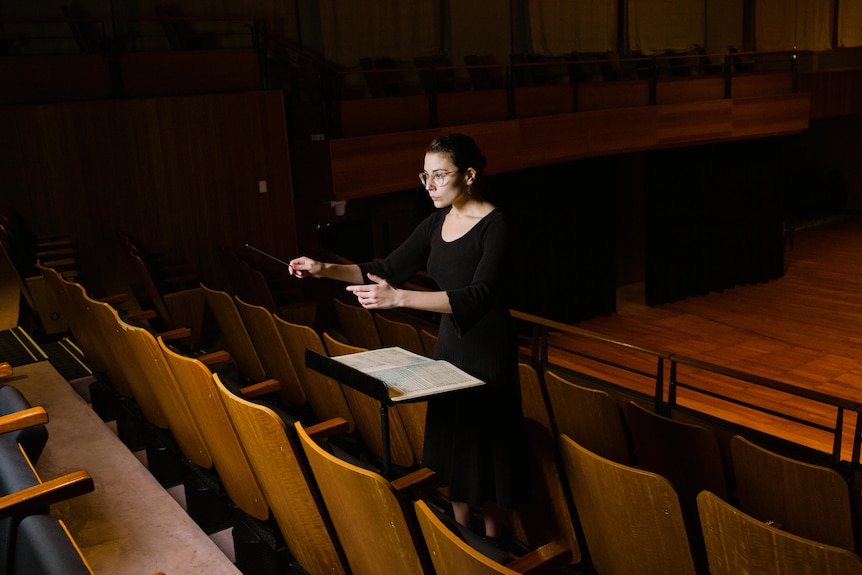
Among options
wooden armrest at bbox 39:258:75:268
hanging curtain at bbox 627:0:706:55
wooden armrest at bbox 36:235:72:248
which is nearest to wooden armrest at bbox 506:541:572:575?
wooden armrest at bbox 39:258:75:268

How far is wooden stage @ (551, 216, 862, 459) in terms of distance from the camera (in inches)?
57.3

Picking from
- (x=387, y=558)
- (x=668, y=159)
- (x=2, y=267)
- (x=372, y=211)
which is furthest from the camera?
(x=668, y=159)

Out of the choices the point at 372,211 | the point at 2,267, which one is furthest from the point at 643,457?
the point at 372,211

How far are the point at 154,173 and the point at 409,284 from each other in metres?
0.48

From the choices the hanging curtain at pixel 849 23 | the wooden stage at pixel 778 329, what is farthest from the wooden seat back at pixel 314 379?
the hanging curtain at pixel 849 23

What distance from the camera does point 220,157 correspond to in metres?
1.25

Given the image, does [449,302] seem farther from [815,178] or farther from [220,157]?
[815,178]

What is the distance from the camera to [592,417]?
0.58 metres

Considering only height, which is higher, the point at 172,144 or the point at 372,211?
the point at 172,144

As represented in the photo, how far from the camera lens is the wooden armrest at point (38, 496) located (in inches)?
12.0

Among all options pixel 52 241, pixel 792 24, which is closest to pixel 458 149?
pixel 52 241

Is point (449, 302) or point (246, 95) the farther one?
point (246, 95)

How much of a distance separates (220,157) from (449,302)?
96cm

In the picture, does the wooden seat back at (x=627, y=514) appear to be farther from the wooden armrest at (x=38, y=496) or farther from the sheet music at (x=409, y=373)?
the wooden armrest at (x=38, y=496)
